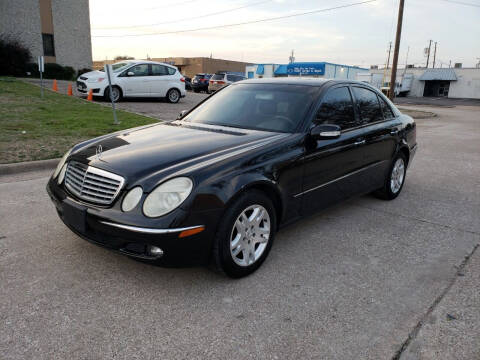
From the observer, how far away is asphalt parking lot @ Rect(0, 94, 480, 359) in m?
2.35

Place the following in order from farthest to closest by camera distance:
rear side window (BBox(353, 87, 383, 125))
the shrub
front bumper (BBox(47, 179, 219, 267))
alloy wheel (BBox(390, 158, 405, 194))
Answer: the shrub
alloy wheel (BBox(390, 158, 405, 194))
rear side window (BBox(353, 87, 383, 125))
front bumper (BBox(47, 179, 219, 267))

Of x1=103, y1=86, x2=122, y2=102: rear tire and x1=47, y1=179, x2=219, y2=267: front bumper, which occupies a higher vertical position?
x1=103, y1=86, x2=122, y2=102: rear tire

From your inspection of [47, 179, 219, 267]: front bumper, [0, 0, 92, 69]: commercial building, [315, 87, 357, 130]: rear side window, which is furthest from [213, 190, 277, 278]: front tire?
[0, 0, 92, 69]: commercial building

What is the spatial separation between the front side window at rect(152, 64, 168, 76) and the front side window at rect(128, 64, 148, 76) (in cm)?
35

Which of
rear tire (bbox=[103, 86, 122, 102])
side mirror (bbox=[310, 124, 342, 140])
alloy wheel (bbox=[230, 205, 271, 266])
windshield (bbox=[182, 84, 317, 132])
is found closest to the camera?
alloy wheel (bbox=[230, 205, 271, 266])

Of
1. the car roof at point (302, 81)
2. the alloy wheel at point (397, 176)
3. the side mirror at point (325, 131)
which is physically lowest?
the alloy wheel at point (397, 176)

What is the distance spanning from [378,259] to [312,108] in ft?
5.07

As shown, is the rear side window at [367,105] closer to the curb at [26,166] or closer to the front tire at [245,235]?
the front tire at [245,235]

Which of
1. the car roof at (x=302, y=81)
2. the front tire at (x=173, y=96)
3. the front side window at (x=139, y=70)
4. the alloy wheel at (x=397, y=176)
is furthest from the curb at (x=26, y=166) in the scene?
the front tire at (x=173, y=96)

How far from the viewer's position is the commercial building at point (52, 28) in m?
26.5

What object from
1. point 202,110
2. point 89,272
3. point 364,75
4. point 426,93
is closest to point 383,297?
point 89,272

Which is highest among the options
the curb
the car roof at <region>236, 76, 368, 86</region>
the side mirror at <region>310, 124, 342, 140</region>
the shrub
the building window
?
the building window

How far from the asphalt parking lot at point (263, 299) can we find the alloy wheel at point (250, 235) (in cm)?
19

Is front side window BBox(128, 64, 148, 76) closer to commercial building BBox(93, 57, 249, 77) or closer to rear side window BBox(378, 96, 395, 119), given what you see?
rear side window BBox(378, 96, 395, 119)
